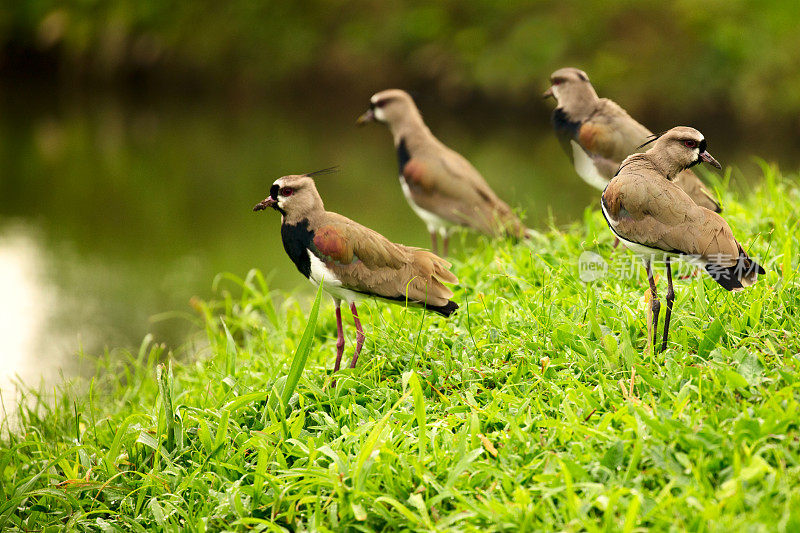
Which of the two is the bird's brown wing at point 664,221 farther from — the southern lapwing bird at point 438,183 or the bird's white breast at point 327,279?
the southern lapwing bird at point 438,183

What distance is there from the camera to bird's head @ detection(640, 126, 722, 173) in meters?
3.59

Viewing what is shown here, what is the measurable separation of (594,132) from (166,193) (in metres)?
8.02

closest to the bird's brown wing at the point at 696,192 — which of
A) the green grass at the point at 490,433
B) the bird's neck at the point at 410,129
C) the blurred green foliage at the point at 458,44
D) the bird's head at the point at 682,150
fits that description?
the green grass at the point at 490,433

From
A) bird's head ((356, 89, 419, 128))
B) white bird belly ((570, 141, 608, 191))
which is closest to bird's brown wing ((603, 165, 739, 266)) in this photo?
white bird belly ((570, 141, 608, 191))

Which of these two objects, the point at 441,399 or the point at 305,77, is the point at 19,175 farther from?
the point at 441,399

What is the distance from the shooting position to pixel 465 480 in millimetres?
3035

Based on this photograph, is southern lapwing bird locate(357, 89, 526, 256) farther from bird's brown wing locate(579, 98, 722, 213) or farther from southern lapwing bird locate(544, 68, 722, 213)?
bird's brown wing locate(579, 98, 722, 213)

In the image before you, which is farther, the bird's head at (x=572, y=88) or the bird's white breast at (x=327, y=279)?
the bird's head at (x=572, y=88)

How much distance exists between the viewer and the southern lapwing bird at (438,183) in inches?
239

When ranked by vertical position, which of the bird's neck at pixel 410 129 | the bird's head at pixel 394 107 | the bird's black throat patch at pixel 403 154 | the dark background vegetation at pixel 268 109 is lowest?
the bird's black throat patch at pixel 403 154

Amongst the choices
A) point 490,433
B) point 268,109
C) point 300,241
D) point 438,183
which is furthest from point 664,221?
point 268,109

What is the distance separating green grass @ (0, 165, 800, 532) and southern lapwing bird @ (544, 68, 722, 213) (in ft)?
2.19

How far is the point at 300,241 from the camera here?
394 centimetres

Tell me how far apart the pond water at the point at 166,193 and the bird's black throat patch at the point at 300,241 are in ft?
7.37
